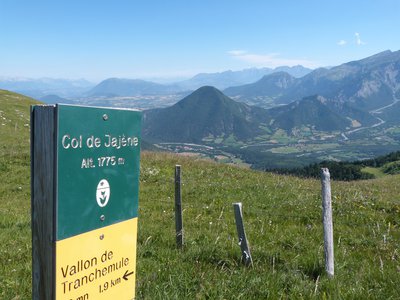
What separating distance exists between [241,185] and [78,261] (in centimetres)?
1439

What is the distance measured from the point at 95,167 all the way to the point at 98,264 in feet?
3.01

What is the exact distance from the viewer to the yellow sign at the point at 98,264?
3146 mm

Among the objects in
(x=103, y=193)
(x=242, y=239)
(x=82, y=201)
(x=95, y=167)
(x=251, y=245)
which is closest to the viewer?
(x=82, y=201)

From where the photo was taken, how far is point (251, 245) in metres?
8.45

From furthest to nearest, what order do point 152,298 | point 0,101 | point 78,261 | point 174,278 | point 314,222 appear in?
point 0,101 → point 314,222 → point 174,278 → point 152,298 → point 78,261

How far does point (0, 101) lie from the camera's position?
149ft

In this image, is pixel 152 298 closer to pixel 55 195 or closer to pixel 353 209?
pixel 55 195

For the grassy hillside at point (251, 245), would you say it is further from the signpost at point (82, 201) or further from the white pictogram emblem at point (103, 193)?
the white pictogram emblem at point (103, 193)

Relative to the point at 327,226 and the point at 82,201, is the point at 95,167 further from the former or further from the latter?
the point at 327,226

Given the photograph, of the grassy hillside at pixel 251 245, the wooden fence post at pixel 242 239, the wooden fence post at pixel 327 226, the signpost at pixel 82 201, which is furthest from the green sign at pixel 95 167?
the wooden fence post at pixel 327 226

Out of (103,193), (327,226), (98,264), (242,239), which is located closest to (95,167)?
(103,193)

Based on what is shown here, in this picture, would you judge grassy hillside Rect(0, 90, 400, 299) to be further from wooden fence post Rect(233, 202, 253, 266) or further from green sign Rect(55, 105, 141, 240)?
green sign Rect(55, 105, 141, 240)

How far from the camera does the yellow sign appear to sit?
3146 mm

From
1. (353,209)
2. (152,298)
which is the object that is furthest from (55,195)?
(353,209)
